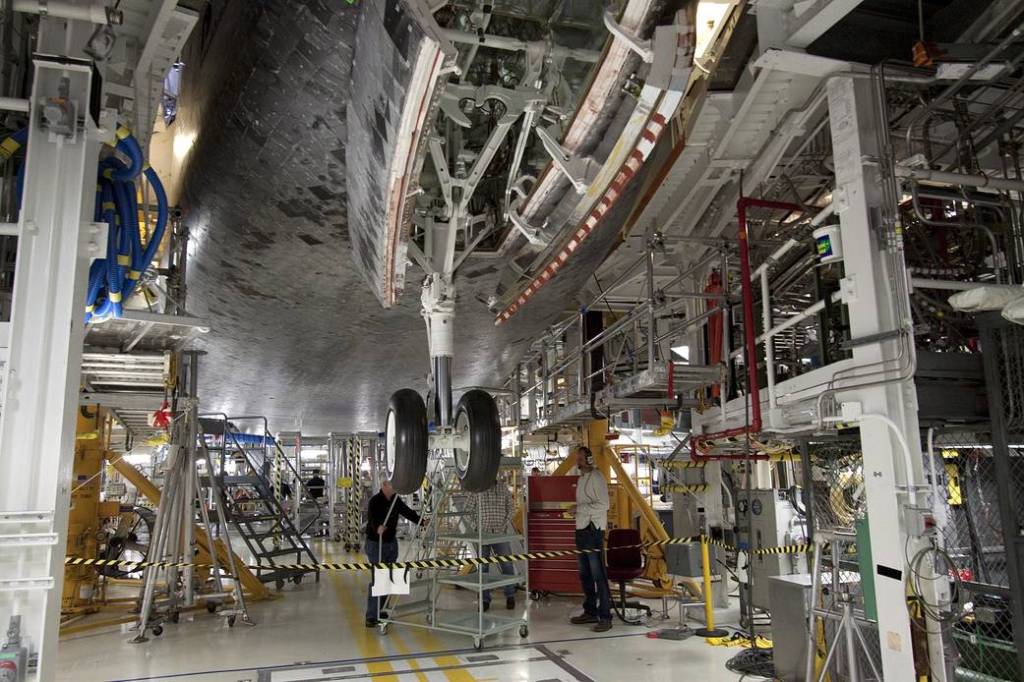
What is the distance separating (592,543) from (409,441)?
3.64m

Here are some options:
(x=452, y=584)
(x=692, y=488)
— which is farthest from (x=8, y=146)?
(x=692, y=488)

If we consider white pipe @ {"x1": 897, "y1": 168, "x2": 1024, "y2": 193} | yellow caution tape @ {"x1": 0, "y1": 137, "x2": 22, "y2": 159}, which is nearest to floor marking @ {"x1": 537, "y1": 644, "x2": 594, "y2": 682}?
white pipe @ {"x1": 897, "y1": 168, "x2": 1024, "y2": 193}

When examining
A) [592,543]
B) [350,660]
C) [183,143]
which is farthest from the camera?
[592,543]

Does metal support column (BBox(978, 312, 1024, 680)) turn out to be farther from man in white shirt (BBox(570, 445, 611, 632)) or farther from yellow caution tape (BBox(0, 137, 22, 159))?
yellow caution tape (BBox(0, 137, 22, 159))

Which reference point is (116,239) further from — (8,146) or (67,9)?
(67,9)

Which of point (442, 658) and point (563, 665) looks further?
point (442, 658)

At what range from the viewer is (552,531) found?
10.3m

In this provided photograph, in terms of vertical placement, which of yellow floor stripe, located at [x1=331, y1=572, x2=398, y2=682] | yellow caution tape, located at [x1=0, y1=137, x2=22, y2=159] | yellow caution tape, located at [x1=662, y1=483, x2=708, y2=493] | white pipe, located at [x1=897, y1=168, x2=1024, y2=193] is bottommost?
yellow floor stripe, located at [x1=331, y1=572, x2=398, y2=682]

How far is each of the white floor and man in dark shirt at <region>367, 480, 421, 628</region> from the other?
329mm

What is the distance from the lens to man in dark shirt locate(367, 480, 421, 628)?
8.48 meters

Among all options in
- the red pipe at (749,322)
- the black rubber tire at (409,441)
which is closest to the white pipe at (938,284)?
the red pipe at (749,322)

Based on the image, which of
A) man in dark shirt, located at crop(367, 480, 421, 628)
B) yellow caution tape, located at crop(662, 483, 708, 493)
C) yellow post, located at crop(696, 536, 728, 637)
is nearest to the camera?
yellow post, located at crop(696, 536, 728, 637)

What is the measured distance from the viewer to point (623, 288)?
34.8 ft

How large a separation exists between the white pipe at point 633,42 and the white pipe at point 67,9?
2598 mm
